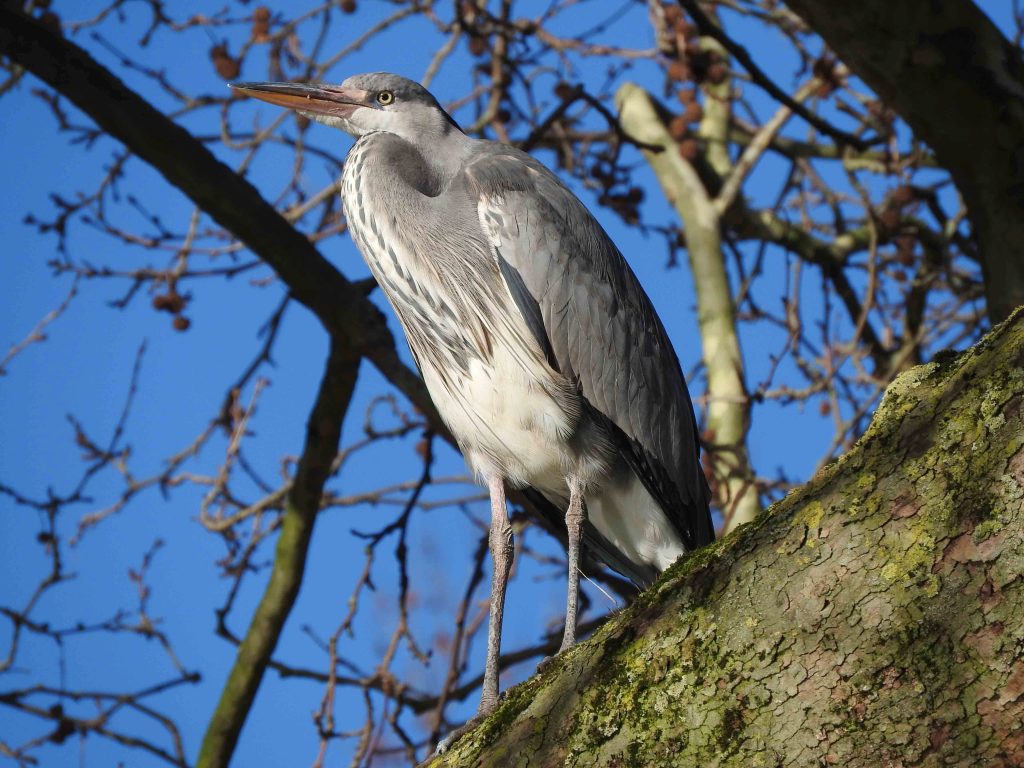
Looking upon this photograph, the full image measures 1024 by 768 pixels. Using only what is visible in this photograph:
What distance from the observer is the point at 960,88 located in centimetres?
338

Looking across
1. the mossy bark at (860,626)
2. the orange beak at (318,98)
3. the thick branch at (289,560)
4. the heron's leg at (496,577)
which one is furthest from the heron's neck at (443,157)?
the mossy bark at (860,626)

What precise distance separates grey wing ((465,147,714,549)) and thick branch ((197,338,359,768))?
884 mm

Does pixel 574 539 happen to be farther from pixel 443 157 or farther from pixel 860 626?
pixel 860 626

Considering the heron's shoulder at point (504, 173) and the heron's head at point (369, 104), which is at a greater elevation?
the heron's head at point (369, 104)

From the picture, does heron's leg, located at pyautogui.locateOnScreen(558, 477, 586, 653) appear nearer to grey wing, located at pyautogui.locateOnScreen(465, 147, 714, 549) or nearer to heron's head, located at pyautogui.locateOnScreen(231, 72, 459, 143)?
grey wing, located at pyautogui.locateOnScreen(465, 147, 714, 549)

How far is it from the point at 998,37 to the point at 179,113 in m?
3.11

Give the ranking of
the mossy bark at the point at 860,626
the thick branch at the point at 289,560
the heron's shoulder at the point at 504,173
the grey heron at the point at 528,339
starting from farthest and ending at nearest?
1. the thick branch at the point at 289,560
2. the heron's shoulder at the point at 504,173
3. the grey heron at the point at 528,339
4. the mossy bark at the point at 860,626

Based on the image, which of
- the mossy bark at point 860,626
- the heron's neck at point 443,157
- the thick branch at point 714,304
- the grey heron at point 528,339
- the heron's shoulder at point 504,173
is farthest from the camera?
the thick branch at point 714,304

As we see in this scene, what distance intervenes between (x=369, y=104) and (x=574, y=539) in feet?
5.36

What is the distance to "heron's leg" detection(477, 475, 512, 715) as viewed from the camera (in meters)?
2.81

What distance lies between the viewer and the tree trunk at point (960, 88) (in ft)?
10.8

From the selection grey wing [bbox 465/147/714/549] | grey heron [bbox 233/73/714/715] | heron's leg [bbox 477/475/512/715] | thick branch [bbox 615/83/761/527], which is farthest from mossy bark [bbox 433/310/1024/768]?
thick branch [bbox 615/83/761/527]

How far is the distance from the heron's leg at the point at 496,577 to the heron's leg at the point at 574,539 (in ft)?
0.62

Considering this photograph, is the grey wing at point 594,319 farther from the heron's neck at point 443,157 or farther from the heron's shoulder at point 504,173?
the heron's neck at point 443,157
